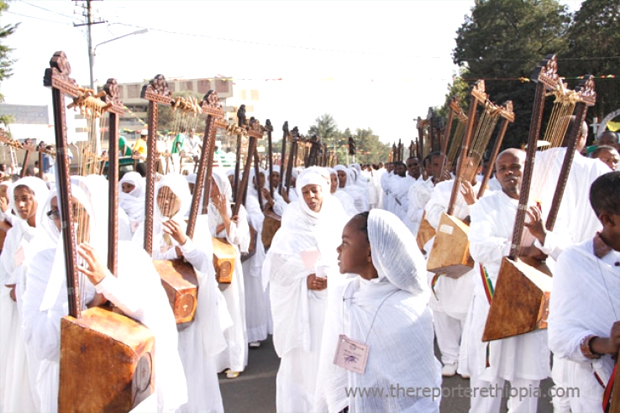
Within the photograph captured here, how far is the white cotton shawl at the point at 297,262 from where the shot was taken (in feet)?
14.0

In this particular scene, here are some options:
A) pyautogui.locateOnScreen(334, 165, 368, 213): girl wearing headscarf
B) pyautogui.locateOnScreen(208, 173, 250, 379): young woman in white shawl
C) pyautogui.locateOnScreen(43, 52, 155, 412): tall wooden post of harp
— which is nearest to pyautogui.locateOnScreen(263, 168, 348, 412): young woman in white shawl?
pyautogui.locateOnScreen(208, 173, 250, 379): young woman in white shawl

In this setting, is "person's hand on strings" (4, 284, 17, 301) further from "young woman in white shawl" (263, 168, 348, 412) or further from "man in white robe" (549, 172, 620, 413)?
"man in white robe" (549, 172, 620, 413)

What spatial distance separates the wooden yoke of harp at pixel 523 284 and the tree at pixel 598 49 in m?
21.5

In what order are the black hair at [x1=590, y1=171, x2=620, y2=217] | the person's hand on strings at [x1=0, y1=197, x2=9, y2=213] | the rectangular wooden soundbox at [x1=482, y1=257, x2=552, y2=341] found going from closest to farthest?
the black hair at [x1=590, y1=171, x2=620, y2=217] → the rectangular wooden soundbox at [x1=482, y1=257, x2=552, y2=341] → the person's hand on strings at [x1=0, y1=197, x2=9, y2=213]

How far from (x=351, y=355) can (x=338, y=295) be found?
1.01ft

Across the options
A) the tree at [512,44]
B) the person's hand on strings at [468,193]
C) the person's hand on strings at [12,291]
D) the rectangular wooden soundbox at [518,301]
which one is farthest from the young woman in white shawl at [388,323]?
the tree at [512,44]

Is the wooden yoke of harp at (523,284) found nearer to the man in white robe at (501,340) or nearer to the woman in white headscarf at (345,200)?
the man in white robe at (501,340)

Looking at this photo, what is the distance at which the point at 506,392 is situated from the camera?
15.6 ft

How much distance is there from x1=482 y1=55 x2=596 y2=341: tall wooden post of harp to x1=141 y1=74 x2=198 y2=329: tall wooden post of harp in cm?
189

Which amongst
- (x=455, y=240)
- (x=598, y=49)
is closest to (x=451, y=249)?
(x=455, y=240)

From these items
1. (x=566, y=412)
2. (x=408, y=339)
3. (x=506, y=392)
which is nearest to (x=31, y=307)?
(x=408, y=339)

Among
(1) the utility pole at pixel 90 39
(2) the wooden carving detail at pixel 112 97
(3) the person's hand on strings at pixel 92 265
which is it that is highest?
(1) the utility pole at pixel 90 39

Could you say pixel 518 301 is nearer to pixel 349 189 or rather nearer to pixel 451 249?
pixel 451 249

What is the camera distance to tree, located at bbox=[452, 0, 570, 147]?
2616 cm
